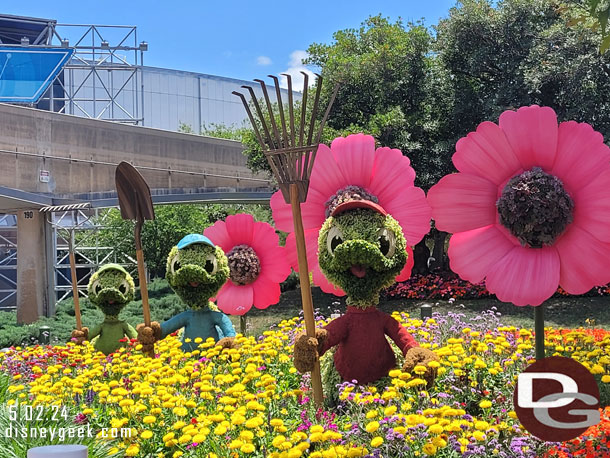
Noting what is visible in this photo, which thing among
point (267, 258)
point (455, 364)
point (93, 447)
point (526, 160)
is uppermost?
point (526, 160)

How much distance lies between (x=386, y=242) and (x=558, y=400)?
5.07 feet

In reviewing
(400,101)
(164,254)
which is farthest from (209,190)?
(400,101)

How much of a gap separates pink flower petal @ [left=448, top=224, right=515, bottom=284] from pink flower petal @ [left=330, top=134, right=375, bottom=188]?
1153mm

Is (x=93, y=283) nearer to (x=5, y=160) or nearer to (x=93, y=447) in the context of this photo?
(x=93, y=447)

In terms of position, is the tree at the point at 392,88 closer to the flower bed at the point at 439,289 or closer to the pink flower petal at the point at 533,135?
the flower bed at the point at 439,289

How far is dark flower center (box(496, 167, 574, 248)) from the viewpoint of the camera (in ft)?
10.8

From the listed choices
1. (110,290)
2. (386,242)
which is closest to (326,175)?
(386,242)

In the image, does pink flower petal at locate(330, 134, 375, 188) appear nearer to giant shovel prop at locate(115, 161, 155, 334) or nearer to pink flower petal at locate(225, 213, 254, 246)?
giant shovel prop at locate(115, 161, 155, 334)

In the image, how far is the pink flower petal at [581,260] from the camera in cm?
327

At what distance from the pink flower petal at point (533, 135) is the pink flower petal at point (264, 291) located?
3.12 metres

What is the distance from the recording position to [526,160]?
3.46m

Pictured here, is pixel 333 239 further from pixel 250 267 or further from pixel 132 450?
pixel 250 267

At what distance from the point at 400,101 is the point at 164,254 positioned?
6.74m

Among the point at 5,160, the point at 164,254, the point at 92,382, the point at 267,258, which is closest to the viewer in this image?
the point at 92,382
